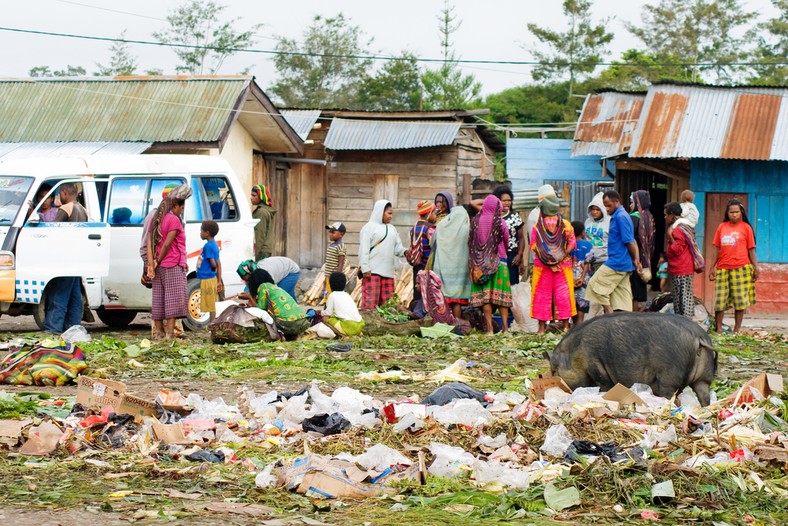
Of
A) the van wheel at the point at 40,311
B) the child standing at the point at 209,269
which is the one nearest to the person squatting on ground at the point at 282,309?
the child standing at the point at 209,269

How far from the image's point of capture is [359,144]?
24047 mm

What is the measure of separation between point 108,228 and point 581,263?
6.33m

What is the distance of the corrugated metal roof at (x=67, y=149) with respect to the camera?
65.9 ft

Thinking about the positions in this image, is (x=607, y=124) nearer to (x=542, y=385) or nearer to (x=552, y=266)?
(x=552, y=266)

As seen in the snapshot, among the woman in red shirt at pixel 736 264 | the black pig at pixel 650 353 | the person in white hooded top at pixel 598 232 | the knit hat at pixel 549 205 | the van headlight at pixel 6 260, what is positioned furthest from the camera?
the person in white hooded top at pixel 598 232

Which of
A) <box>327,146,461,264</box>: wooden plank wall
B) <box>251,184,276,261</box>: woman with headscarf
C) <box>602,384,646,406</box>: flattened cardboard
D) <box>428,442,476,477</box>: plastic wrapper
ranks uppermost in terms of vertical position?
<box>327,146,461,264</box>: wooden plank wall

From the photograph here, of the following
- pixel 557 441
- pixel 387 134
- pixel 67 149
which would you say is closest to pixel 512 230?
pixel 557 441

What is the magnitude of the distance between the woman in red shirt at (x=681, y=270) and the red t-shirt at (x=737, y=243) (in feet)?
1.55

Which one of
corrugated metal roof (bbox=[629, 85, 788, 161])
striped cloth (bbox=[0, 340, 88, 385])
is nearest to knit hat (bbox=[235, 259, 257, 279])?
striped cloth (bbox=[0, 340, 88, 385])

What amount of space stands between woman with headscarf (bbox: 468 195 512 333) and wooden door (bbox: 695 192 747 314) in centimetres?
724

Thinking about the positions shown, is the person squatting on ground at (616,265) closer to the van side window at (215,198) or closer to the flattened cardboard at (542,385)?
the van side window at (215,198)

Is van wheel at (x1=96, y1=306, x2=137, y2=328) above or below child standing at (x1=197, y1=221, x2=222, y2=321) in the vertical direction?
below

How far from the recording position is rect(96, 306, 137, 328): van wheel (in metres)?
15.5

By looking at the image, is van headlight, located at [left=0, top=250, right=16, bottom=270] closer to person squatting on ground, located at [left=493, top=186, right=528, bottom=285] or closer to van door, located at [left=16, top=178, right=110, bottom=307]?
van door, located at [left=16, top=178, right=110, bottom=307]
